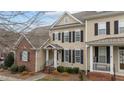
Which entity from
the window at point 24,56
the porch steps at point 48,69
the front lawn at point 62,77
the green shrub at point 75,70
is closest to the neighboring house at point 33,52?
the window at point 24,56

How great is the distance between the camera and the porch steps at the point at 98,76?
5.85 meters

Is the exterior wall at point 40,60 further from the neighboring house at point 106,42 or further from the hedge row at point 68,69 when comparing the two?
the neighboring house at point 106,42

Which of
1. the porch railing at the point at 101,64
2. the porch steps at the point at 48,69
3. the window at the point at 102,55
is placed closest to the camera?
the porch railing at the point at 101,64

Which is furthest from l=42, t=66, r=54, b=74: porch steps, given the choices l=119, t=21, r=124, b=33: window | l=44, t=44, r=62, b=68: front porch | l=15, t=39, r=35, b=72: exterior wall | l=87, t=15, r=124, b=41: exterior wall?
l=119, t=21, r=124, b=33: window

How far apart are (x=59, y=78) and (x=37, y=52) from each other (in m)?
0.98

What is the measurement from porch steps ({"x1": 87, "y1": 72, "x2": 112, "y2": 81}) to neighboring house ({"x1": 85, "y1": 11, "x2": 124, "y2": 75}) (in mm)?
89

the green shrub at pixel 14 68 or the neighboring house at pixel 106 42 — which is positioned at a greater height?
the neighboring house at pixel 106 42

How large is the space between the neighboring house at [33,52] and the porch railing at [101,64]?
1.47 meters

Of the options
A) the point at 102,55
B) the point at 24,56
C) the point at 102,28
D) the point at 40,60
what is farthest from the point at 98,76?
the point at 24,56
